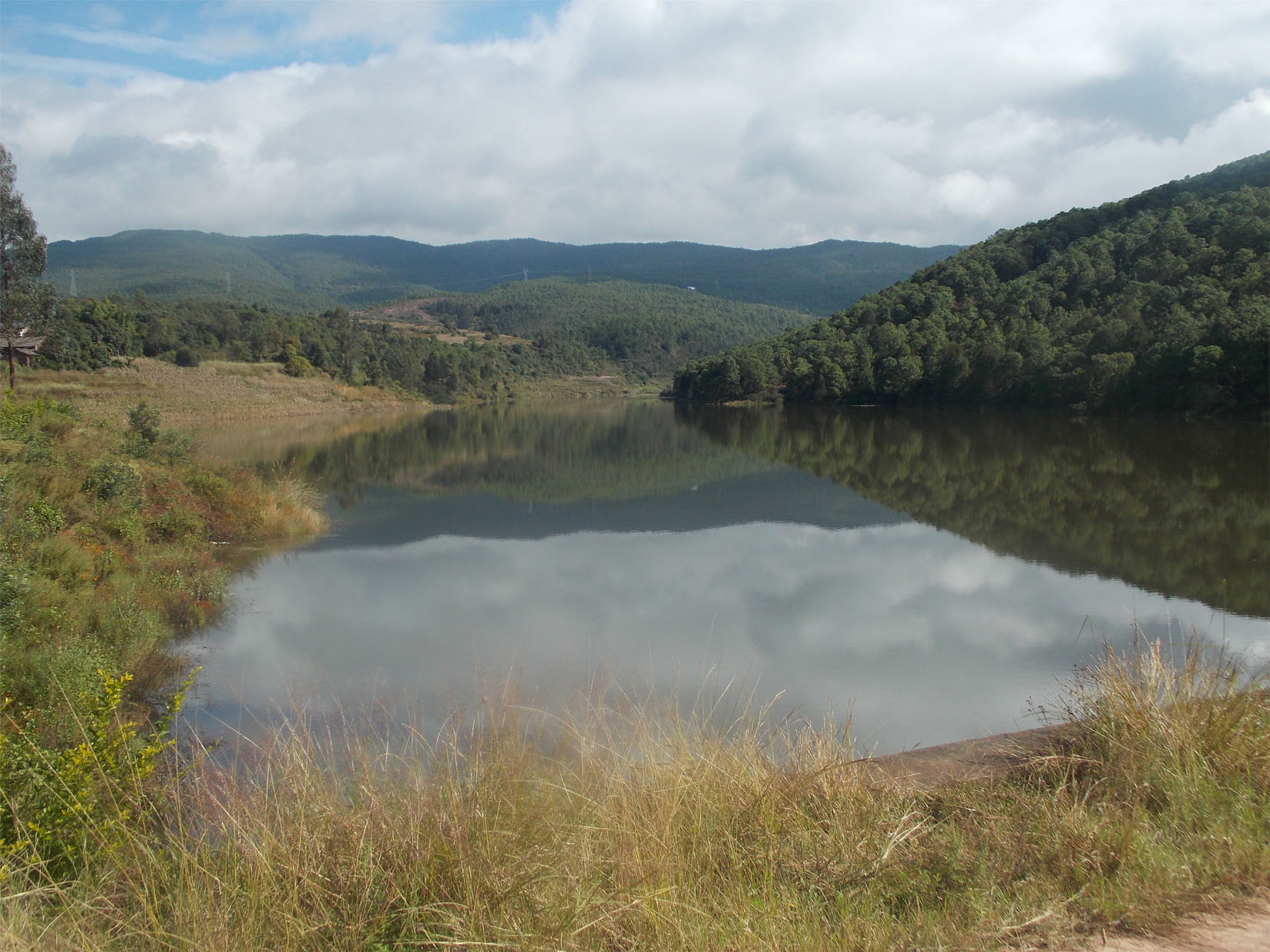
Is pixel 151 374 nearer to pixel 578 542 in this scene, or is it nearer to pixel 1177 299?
pixel 578 542

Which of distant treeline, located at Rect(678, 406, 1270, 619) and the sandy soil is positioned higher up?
the sandy soil

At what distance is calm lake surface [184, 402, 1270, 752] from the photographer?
7688 mm

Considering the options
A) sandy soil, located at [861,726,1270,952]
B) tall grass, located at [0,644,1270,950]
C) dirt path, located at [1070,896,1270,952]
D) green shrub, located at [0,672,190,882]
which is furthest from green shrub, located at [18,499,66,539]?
dirt path, located at [1070,896,1270,952]

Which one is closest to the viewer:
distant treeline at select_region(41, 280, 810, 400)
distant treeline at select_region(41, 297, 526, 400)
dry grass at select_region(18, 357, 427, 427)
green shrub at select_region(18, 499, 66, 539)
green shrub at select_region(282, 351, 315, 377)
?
green shrub at select_region(18, 499, 66, 539)

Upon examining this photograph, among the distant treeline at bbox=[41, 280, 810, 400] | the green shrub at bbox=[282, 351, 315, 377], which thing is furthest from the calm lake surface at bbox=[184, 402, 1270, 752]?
the green shrub at bbox=[282, 351, 315, 377]

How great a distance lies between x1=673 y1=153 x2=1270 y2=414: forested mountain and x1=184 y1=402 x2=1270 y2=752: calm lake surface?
445 inches

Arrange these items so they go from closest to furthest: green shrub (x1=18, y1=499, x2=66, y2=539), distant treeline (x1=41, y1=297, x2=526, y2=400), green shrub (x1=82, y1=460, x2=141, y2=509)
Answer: green shrub (x1=18, y1=499, x2=66, y2=539) → green shrub (x1=82, y1=460, x2=141, y2=509) → distant treeline (x1=41, y1=297, x2=526, y2=400)

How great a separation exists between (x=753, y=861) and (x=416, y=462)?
25.2 meters

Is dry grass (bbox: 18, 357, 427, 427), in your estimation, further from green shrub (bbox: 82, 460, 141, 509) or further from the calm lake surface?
green shrub (bbox: 82, 460, 141, 509)

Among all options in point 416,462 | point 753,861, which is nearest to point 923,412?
point 416,462

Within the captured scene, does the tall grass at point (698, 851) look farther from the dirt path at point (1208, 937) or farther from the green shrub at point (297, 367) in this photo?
the green shrub at point (297, 367)

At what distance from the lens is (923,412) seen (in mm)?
49062

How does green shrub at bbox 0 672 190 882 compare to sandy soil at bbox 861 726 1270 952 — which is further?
green shrub at bbox 0 672 190 882

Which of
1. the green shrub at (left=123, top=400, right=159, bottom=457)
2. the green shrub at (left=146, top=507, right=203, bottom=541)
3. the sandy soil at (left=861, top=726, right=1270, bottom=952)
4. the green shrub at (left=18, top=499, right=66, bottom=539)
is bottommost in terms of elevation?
the green shrub at (left=146, top=507, right=203, bottom=541)
